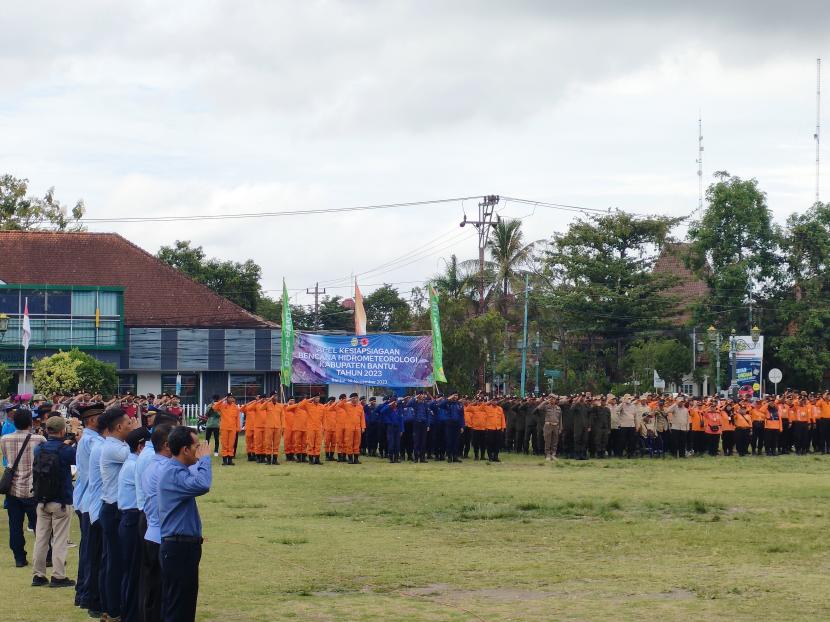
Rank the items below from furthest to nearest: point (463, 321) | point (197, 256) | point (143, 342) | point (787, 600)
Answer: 1. point (197, 256)
2. point (143, 342)
3. point (463, 321)
4. point (787, 600)

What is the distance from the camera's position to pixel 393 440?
28.2 meters

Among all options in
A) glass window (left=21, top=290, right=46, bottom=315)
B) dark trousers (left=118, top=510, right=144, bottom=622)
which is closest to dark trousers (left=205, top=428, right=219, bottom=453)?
dark trousers (left=118, top=510, right=144, bottom=622)

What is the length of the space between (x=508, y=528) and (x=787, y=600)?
213 inches

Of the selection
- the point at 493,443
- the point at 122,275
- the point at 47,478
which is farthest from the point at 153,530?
the point at 122,275

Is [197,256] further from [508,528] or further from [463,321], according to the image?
[508,528]

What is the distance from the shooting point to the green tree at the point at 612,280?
173 ft

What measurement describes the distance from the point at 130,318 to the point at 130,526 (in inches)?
1813

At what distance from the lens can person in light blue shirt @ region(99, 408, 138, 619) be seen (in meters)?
9.45

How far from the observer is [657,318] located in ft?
174

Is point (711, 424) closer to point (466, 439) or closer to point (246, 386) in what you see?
point (466, 439)

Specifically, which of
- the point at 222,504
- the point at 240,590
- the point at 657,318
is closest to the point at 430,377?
the point at 222,504

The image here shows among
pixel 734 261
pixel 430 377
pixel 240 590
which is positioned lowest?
pixel 240 590

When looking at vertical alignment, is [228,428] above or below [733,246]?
below

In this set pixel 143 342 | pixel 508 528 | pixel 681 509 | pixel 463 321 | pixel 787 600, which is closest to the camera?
pixel 787 600
